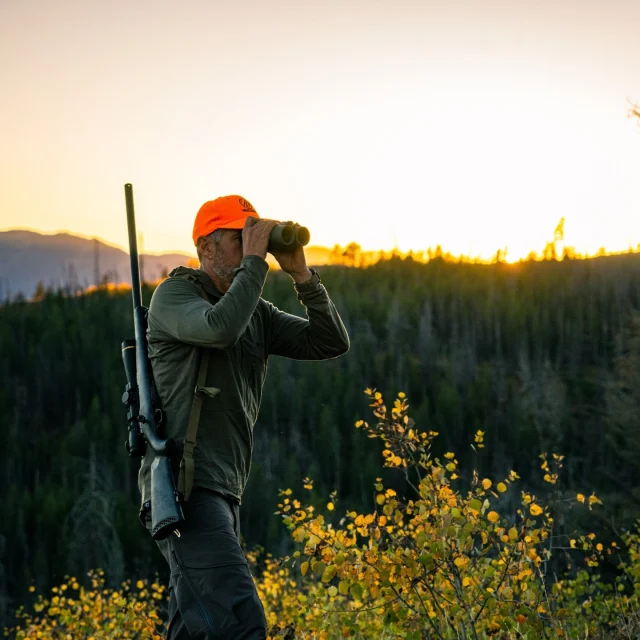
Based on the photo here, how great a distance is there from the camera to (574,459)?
64.6 m

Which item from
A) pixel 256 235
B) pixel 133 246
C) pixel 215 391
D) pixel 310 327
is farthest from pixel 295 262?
pixel 133 246

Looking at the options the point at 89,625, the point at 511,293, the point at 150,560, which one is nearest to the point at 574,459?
the point at 150,560

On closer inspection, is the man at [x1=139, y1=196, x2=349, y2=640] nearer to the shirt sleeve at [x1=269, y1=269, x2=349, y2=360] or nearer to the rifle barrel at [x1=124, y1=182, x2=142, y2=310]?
the shirt sleeve at [x1=269, y1=269, x2=349, y2=360]

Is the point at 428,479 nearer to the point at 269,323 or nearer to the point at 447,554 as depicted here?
the point at 447,554

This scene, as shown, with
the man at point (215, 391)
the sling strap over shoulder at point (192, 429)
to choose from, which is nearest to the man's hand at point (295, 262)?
the man at point (215, 391)

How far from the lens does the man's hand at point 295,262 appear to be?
375 centimetres

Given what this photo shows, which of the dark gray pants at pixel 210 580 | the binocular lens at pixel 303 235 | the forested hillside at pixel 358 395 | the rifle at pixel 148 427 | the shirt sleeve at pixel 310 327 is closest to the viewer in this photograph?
the dark gray pants at pixel 210 580

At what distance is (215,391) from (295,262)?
0.61 metres

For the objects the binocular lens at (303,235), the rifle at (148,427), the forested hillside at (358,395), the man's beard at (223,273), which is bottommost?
the forested hillside at (358,395)

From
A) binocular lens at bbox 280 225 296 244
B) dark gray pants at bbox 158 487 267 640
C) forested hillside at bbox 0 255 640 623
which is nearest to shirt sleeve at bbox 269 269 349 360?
binocular lens at bbox 280 225 296 244

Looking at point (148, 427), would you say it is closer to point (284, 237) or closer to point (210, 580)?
point (210, 580)

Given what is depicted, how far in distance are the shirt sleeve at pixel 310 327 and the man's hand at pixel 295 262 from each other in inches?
2.7

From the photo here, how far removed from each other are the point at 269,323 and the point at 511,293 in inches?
4282

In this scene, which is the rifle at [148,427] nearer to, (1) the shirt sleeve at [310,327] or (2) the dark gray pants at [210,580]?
(2) the dark gray pants at [210,580]
